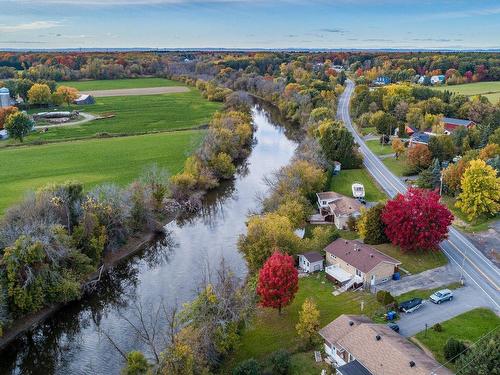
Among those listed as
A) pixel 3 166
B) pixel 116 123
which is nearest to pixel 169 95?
pixel 116 123

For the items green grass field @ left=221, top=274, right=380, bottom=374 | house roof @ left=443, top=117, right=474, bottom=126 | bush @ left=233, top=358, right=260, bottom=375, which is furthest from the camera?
house roof @ left=443, top=117, right=474, bottom=126

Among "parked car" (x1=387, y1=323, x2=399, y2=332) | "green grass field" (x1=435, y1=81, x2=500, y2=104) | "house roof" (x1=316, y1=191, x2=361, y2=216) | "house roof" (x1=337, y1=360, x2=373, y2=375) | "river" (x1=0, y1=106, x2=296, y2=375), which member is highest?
"green grass field" (x1=435, y1=81, x2=500, y2=104)

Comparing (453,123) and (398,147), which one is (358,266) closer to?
(398,147)

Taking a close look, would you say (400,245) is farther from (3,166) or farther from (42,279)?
(3,166)

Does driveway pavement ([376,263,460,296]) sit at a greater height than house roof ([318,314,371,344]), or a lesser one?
lesser

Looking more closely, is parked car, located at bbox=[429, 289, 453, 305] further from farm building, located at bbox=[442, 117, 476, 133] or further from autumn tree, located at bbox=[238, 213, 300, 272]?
farm building, located at bbox=[442, 117, 476, 133]

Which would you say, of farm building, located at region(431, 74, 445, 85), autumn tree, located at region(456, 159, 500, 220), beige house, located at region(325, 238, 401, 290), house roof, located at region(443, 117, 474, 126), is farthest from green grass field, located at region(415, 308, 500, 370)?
farm building, located at region(431, 74, 445, 85)
